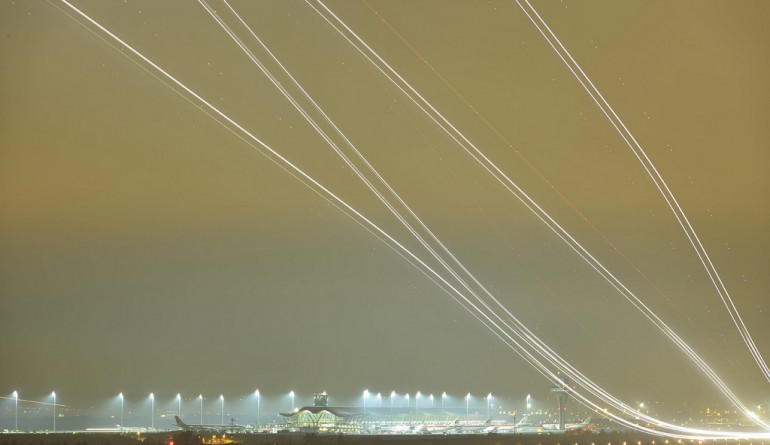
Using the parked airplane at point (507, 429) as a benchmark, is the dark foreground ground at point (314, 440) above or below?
above

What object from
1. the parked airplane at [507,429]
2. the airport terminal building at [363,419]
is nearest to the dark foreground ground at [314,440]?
the parked airplane at [507,429]

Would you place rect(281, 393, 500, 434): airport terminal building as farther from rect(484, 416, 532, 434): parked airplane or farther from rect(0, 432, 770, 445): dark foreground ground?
rect(0, 432, 770, 445): dark foreground ground

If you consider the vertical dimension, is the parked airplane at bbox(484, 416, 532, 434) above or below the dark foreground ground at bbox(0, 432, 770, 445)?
below

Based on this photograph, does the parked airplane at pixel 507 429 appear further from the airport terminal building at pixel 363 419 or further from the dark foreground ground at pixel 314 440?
the dark foreground ground at pixel 314 440

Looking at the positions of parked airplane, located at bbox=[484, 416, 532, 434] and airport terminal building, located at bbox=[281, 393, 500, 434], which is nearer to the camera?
parked airplane, located at bbox=[484, 416, 532, 434]

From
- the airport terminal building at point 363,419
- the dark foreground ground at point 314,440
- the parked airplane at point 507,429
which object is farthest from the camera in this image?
the airport terminal building at point 363,419

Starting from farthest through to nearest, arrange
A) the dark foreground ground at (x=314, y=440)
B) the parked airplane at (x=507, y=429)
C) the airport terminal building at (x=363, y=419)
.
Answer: the airport terminal building at (x=363, y=419) < the parked airplane at (x=507, y=429) < the dark foreground ground at (x=314, y=440)

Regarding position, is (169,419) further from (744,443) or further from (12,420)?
(744,443)

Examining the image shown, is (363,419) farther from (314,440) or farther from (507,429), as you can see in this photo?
(314,440)

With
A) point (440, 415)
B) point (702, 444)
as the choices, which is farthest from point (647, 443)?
point (440, 415)

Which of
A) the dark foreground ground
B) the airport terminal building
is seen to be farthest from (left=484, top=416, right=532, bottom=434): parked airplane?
the dark foreground ground

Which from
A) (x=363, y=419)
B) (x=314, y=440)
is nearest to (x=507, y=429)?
(x=363, y=419)
